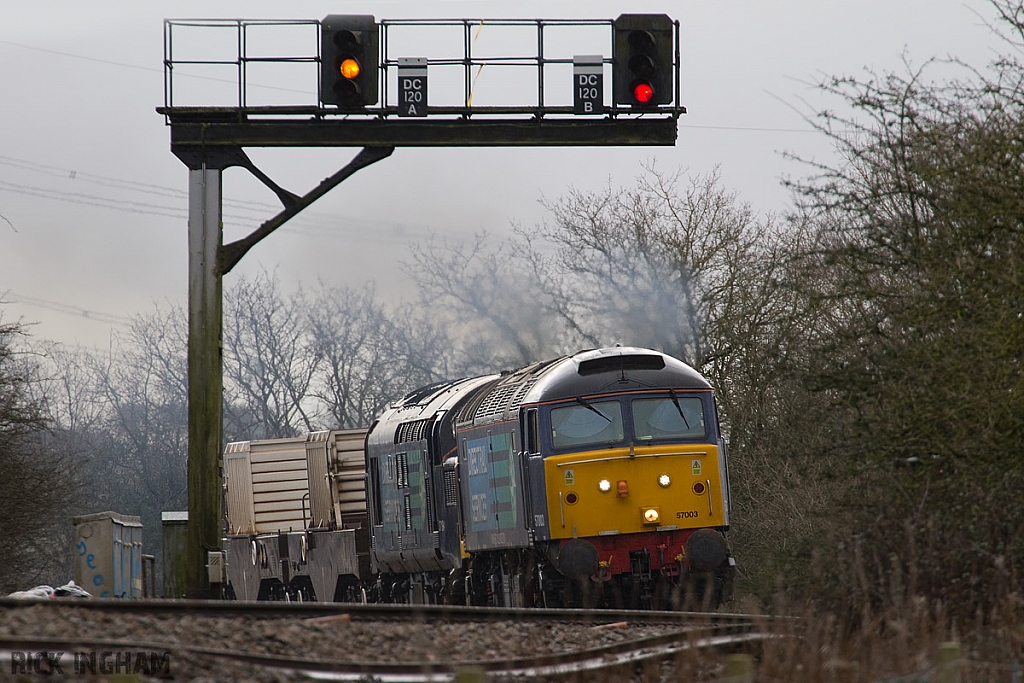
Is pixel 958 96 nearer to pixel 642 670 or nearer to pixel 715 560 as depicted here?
pixel 715 560

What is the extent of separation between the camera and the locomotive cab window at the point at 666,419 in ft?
47.7

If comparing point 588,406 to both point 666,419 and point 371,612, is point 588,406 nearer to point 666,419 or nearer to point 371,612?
point 666,419

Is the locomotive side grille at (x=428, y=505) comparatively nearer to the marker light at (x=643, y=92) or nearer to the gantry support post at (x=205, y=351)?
the gantry support post at (x=205, y=351)

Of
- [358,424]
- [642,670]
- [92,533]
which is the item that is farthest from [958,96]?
[358,424]

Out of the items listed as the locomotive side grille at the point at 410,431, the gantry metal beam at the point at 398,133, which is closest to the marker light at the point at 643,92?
the gantry metal beam at the point at 398,133

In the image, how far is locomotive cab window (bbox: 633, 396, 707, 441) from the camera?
14.5m

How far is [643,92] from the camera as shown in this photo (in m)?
12.5

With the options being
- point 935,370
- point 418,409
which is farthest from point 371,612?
point 418,409

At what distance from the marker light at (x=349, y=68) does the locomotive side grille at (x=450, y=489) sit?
245 inches

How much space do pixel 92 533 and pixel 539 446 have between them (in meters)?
7.10

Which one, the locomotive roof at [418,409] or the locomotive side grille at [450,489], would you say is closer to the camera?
the locomotive side grille at [450,489]

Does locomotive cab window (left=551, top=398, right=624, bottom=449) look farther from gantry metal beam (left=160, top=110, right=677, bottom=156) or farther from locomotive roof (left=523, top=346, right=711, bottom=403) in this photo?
gantry metal beam (left=160, top=110, right=677, bottom=156)

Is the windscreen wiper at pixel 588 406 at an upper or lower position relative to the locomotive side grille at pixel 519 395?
lower

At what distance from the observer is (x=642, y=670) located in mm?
8062
